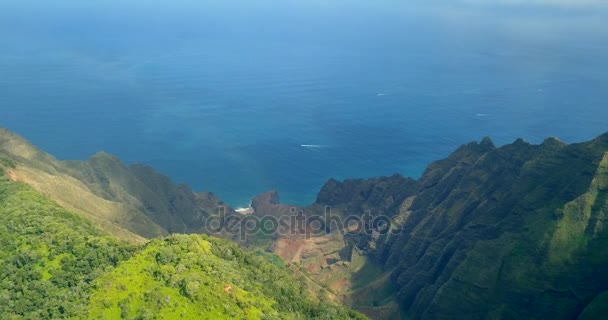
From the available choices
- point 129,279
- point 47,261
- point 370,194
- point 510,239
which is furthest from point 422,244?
point 47,261

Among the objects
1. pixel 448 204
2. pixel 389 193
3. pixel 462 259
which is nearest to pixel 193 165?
pixel 389 193

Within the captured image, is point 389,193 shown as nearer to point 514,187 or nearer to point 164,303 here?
point 514,187

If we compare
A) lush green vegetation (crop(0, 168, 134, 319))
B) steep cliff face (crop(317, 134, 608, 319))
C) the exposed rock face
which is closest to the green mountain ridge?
steep cliff face (crop(317, 134, 608, 319))

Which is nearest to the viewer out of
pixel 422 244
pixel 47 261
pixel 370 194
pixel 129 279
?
pixel 129 279

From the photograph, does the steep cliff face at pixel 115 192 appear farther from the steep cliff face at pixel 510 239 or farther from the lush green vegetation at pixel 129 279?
the steep cliff face at pixel 510 239

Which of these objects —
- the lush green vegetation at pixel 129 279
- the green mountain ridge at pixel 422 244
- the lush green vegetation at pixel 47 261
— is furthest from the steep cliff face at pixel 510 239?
the lush green vegetation at pixel 47 261

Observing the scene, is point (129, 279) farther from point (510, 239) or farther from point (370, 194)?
point (370, 194)

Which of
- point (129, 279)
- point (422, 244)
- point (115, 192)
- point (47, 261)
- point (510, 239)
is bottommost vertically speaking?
point (422, 244)
